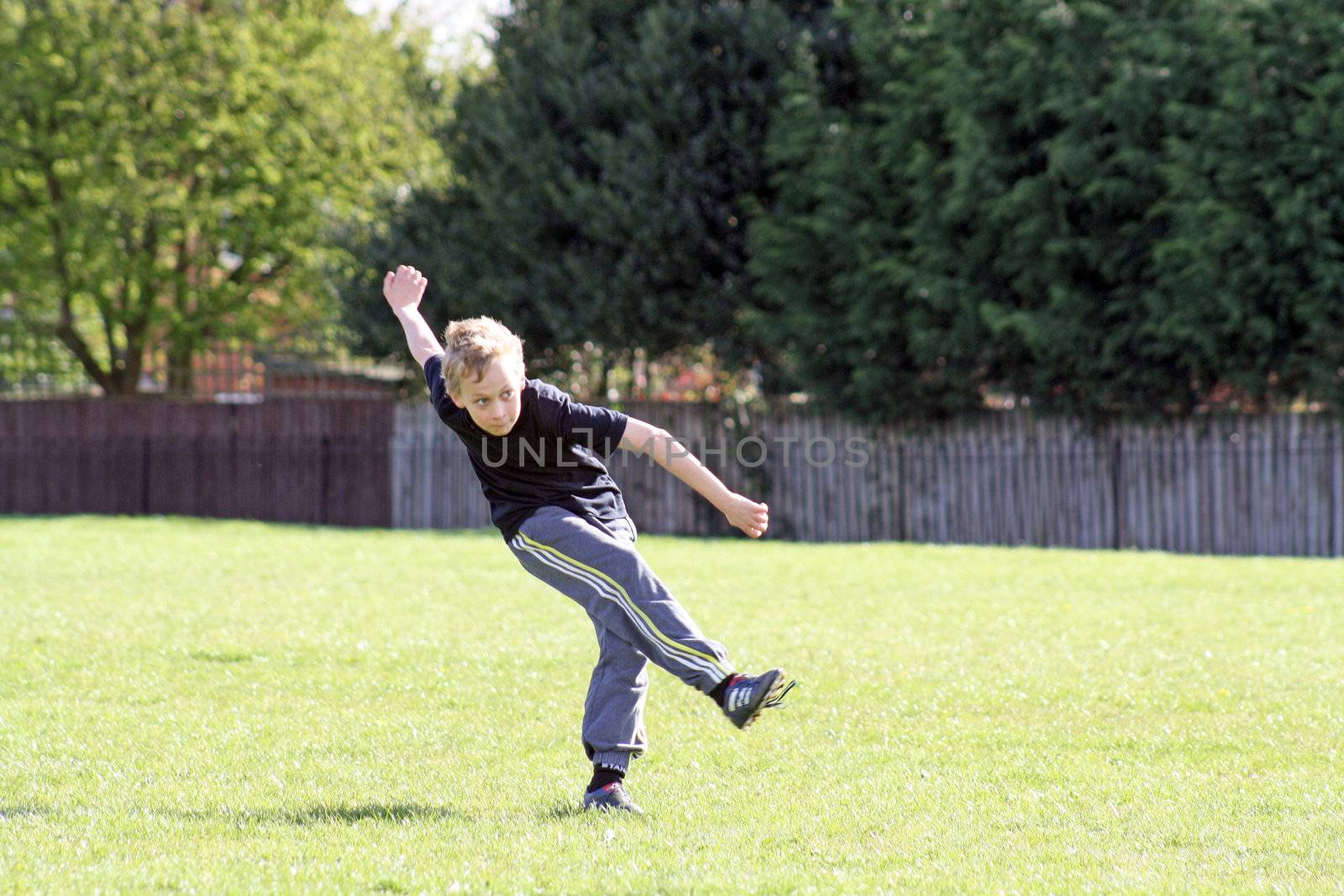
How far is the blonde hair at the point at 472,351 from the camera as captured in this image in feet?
15.4

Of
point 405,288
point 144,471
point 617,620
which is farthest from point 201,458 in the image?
point 617,620

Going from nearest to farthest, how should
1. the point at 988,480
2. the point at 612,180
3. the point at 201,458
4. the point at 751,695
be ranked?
the point at 751,695 < the point at 988,480 < the point at 612,180 < the point at 201,458

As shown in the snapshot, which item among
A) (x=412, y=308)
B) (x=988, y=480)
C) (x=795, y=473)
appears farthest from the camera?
(x=795, y=473)

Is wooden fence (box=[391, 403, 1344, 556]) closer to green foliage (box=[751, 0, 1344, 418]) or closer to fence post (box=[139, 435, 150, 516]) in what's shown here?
green foliage (box=[751, 0, 1344, 418])

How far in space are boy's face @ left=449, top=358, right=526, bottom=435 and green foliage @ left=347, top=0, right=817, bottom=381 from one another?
15.1 metres

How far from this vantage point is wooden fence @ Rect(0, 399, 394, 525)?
78.2ft

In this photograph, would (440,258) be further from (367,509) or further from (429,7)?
(429,7)

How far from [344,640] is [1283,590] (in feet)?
26.1

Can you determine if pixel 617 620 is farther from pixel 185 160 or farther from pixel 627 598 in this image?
pixel 185 160

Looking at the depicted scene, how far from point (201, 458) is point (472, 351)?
2181 cm

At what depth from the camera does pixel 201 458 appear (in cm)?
2508

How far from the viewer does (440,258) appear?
70.8 feet

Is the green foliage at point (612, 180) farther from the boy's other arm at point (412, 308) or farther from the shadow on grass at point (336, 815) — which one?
the shadow on grass at point (336, 815)

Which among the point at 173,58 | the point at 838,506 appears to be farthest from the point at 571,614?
the point at 173,58
